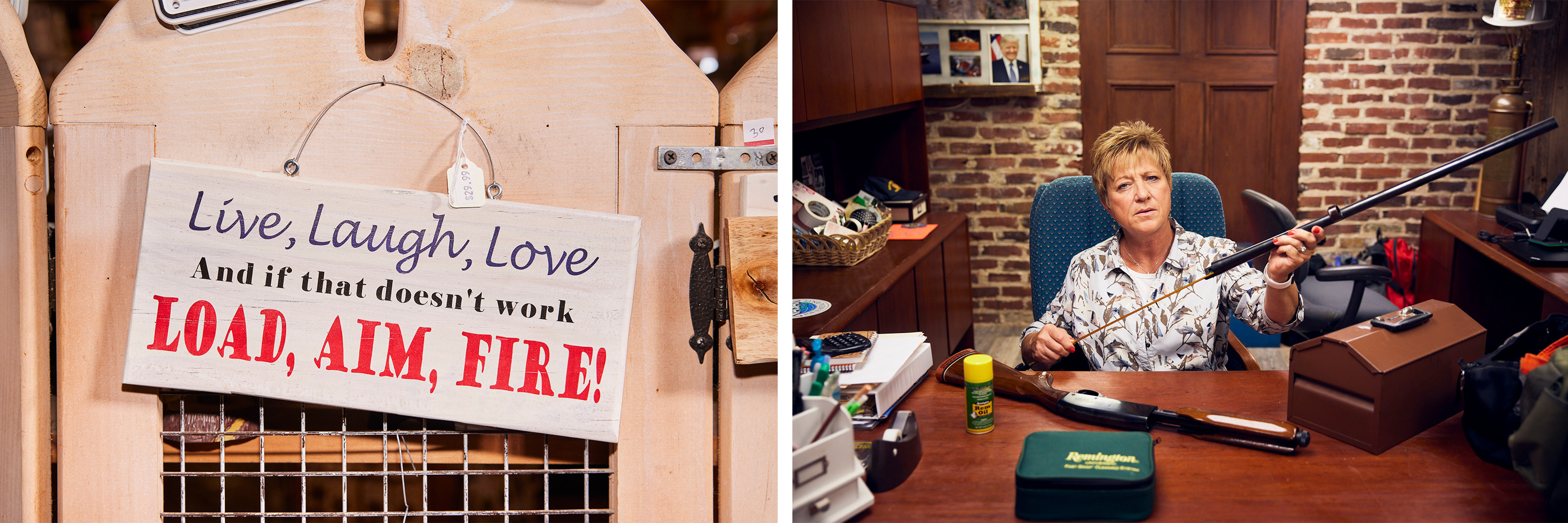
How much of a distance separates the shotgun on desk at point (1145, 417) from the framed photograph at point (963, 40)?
3.16 m

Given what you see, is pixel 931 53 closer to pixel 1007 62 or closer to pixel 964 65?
pixel 964 65

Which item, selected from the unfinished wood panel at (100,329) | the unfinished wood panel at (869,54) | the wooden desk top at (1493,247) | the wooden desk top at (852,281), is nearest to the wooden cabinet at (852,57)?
the unfinished wood panel at (869,54)

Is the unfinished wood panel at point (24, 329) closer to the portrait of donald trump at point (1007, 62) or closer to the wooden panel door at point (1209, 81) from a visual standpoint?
the portrait of donald trump at point (1007, 62)

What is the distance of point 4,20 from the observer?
1.12m

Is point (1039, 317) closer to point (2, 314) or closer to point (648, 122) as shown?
point (648, 122)

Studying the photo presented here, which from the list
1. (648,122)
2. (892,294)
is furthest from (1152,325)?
(648,122)

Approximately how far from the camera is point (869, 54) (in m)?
2.81

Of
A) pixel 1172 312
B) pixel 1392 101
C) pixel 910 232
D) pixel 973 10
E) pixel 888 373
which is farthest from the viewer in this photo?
pixel 1392 101

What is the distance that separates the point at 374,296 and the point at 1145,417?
3.44 ft

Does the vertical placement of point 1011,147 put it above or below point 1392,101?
below

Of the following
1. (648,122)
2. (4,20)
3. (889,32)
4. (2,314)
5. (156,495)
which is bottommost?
(156,495)

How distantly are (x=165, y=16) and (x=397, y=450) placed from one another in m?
0.62

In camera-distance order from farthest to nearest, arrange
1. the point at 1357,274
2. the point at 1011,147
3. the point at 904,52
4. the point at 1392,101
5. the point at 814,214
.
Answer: the point at 1011,147, the point at 1392,101, the point at 904,52, the point at 1357,274, the point at 814,214

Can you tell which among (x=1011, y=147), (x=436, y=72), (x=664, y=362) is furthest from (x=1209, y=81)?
(x=436, y=72)
